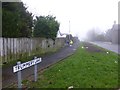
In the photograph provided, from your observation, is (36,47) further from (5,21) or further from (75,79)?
(75,79)

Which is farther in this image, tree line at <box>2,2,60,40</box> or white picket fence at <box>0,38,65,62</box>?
tree line at <box>2,2,60,40</box>

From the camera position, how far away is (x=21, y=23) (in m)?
24.1

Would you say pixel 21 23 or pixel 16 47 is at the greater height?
pixel 21 23

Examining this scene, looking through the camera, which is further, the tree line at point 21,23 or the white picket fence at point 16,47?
the tree line at point 21,23

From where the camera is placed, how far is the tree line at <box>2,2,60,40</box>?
19.5m

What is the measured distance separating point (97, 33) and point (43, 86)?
14942 centimetres

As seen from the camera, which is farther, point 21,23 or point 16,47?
point 21,23

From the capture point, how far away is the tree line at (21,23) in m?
19.5

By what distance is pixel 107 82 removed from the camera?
980 cm

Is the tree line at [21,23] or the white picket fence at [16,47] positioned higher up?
the tree line at [21,23]

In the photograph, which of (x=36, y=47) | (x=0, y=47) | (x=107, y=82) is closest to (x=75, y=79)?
(x=107, y=82)

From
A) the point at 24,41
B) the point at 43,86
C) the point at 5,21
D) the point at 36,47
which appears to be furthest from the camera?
the point at 36,47

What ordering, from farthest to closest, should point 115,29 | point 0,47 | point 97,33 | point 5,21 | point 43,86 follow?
point 97,33
point 115,29
point 5,21
point 0,47
point 43,86

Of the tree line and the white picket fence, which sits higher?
the tree line
